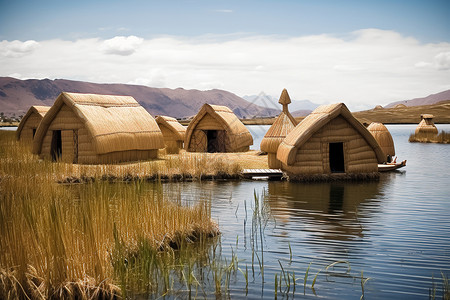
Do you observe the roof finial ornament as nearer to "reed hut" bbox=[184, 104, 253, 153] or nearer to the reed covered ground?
"reed hut" bbox=[184, 104, 253, 153]

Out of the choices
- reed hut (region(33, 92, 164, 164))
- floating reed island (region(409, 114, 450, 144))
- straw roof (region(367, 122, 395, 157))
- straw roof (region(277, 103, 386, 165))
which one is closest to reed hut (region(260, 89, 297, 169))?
straw roof (region(277, 103, 386, 165))

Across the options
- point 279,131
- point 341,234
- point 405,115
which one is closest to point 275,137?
point 279,131

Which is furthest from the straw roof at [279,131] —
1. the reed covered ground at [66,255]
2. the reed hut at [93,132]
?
the reed covered ground at [66,255]

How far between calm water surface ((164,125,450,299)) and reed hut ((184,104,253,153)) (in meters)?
8.29

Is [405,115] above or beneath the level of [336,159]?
above

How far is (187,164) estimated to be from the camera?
50.5ft

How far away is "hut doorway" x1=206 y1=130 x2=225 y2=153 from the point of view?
23922 mm

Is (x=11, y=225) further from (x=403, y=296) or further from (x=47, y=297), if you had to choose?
(x=403, y=296)

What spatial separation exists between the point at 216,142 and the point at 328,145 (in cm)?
1113

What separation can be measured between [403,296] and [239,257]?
7.50 ft

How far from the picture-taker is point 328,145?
14.5 m

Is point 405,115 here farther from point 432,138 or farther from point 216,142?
point 216,142

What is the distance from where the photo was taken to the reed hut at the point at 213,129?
22594 millimetres

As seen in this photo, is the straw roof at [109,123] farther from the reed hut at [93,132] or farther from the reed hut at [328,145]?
the reed hut at [328,145]
